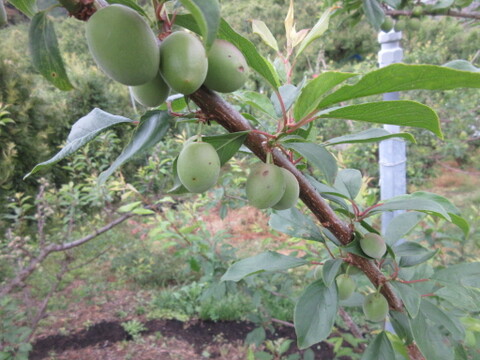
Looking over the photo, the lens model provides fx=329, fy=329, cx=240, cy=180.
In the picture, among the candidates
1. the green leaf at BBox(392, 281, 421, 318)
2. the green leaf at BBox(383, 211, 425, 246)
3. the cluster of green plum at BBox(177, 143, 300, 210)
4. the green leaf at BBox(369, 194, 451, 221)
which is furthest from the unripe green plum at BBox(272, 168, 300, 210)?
the green leaf at BBox(383, 211, 425, 246)

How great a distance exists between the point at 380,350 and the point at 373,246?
33cm

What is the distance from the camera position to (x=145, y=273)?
3123 mm

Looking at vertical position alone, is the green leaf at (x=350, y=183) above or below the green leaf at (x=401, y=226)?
above

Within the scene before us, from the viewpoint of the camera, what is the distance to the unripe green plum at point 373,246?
573 mm

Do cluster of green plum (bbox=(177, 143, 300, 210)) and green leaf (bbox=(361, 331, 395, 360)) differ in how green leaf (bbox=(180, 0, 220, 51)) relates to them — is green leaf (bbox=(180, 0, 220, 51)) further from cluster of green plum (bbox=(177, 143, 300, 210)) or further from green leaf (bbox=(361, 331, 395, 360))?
green leaf (bbox=(361, 331, 395, 360))

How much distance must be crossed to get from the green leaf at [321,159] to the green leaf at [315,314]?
0.32 m

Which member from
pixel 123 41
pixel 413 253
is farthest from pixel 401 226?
pixel 123 41

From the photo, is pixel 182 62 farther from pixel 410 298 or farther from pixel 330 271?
pixel 410 298

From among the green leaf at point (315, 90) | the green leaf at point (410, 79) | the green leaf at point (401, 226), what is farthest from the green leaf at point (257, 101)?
the green leaf at point (401, 226)

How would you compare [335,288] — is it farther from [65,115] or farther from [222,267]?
[65,115]

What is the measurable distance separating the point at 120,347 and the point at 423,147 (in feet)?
12.5

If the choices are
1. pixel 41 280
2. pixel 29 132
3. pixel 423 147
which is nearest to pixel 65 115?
pixel 29 132

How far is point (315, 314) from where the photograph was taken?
2.10ft

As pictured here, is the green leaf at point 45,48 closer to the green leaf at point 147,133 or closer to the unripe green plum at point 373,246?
the green leaf at point 147,133
